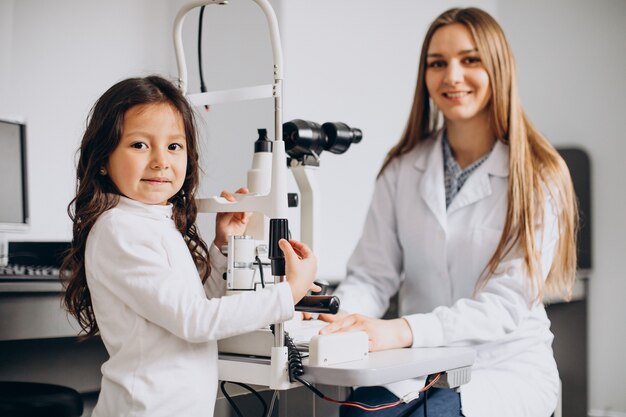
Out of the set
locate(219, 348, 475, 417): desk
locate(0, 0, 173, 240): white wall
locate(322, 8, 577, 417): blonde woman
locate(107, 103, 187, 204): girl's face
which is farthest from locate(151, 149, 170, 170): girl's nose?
locate(0, 0, 173, 240): white wall

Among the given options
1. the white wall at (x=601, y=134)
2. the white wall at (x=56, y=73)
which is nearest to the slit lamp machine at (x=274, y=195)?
the white wall at (x=56, y=73)

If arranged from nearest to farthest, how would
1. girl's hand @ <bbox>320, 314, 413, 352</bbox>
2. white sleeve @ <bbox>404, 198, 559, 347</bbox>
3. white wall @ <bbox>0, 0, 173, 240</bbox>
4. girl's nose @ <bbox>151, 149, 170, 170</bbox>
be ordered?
girl's nose @ <bbox>151, 149, 170, 170</bbox>
girl's hand @ <bbox>320, 314, 413, 352</bbox>
white sleeve @ <bbox>404, 198, 559, 347</bbox>
white wall @ <bbox>0, 0, 173, 240</bbox>

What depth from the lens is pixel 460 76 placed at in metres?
1.60

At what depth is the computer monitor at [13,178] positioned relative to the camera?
Result: 1977 millimetres

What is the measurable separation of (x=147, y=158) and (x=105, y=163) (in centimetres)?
8

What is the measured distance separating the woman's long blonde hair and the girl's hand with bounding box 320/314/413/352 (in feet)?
1.13

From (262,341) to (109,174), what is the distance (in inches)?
14.1

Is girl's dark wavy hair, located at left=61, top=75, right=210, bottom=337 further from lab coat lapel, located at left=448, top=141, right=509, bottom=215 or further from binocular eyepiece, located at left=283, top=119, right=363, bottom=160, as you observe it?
lab coat lapel, located at left=448, top=141, right=509, bottom=215

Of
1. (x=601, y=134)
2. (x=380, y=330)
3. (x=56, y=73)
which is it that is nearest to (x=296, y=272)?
(x=380, y=330)

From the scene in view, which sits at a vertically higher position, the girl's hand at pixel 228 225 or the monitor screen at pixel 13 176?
the monitor screen at pixel 13 176

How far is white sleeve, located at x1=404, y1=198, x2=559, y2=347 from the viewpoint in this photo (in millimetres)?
1299

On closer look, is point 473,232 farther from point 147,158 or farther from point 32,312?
point 32,312

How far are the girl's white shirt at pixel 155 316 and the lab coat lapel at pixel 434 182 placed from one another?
2.39 feet

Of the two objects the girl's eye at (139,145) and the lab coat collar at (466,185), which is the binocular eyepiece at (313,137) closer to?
the girl's eye at (139,145)
